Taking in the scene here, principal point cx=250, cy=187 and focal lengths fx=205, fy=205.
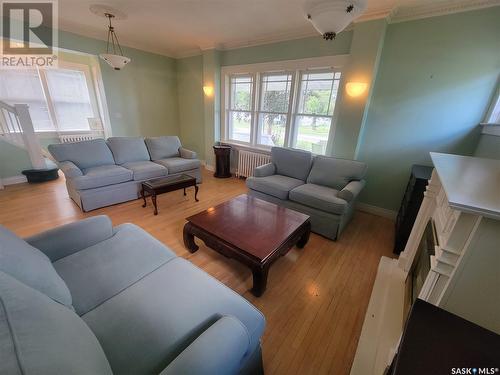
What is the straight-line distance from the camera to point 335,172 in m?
2.79

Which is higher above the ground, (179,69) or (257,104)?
(179,69)

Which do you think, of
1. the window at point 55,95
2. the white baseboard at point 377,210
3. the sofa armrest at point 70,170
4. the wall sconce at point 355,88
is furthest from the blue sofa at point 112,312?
the window at point 55,95

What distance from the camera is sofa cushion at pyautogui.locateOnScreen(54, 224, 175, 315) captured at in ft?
3.47

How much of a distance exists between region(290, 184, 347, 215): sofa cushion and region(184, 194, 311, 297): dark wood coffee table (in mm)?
428

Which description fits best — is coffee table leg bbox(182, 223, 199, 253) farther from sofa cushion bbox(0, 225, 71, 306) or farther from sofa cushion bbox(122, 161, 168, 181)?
sofa cushion bbox(122, 161, 168, 181)

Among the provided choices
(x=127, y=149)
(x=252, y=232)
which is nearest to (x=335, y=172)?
(x=252, y=232)

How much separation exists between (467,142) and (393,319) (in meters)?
2.29

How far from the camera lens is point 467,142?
7.84ft

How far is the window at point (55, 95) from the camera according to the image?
3.58 meters

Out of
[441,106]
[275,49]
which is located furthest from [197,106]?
[441,106]

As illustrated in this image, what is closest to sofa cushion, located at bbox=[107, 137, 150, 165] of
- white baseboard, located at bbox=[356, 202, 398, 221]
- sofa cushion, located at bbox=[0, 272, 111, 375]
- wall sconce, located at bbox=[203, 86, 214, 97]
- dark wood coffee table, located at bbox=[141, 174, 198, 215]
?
dark wood coffee table, located at bbox=[141, 174, 198, 215]

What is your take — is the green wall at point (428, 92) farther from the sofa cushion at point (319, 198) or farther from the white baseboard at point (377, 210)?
the sofa cushion at point (319, 198)

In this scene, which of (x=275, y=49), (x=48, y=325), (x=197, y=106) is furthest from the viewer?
(x=197, y=106)

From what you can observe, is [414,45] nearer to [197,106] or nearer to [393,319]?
[393,319]
